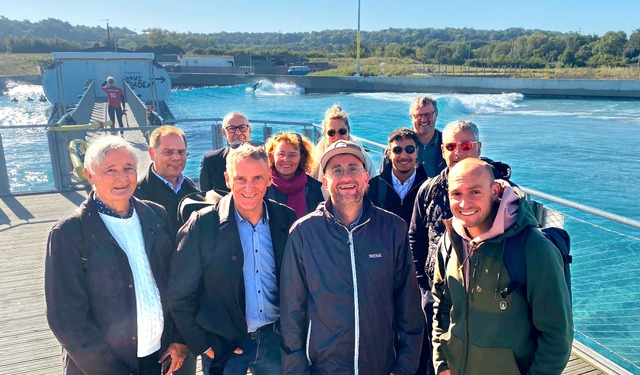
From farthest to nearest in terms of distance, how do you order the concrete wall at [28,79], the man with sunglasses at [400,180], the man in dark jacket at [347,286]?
the concrete wall at [28,79], the man with sunglasses at [400,180], the man in dark jacket at [347,286]

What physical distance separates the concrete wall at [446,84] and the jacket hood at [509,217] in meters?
42.9

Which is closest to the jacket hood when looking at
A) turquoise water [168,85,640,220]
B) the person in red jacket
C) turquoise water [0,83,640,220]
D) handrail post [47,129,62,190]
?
handrail post [47,129,62,190]

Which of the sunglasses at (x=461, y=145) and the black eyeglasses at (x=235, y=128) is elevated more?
the sunglasses at (x=461, y=145)

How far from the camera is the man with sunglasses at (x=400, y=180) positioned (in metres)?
3.17

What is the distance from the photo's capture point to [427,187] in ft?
8.94

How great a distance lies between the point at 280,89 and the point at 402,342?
47224 millimetres

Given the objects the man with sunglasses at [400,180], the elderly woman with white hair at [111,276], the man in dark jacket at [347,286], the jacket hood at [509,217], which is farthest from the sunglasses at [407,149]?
the elderly woman with white hair at [111,276]

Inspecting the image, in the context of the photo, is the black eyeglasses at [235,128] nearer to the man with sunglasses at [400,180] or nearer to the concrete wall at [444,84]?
the man with sunglasses at [400,180]

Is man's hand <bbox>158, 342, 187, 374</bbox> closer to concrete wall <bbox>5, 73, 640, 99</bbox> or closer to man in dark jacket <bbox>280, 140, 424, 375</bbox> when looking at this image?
man in dark jacket <bbox>280, 140, 424, 375</bbox>

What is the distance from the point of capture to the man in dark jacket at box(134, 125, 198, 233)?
307cm

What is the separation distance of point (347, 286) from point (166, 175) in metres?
1.65

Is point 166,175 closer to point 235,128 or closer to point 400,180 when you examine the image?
point 235,128

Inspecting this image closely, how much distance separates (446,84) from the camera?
1718 inches

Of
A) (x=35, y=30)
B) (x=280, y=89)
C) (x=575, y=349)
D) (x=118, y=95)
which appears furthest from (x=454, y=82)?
(x=35, y=30)
